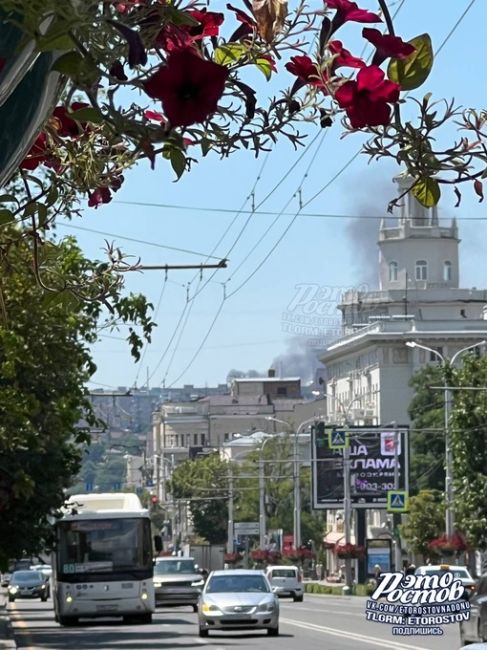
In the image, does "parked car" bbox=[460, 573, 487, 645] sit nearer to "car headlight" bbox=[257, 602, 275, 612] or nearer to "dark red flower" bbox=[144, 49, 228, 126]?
"car headlight" bbox=[257, 602, 275, 612]

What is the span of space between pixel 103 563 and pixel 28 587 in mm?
42218

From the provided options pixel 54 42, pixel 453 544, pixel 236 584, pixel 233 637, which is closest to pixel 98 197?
pixel 54 42

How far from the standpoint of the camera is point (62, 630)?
41.4 m

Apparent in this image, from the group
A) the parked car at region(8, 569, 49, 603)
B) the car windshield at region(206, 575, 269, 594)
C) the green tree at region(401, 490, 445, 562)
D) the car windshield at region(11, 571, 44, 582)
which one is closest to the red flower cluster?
the green tree at region(401, 490, 445, 562)

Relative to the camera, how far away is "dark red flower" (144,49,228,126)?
2.53 meters

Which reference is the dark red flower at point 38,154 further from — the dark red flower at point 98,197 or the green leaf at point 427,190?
the green leaf at point 427,190

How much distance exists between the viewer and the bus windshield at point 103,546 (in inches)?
1599

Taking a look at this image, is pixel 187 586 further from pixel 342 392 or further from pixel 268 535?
pixel 342 392

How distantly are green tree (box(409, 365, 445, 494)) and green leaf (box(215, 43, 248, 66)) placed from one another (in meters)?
105

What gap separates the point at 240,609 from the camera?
35.6 metres

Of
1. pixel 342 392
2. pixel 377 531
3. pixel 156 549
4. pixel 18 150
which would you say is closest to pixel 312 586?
pixel 377 531

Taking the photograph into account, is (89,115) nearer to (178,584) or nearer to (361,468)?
(178,584)

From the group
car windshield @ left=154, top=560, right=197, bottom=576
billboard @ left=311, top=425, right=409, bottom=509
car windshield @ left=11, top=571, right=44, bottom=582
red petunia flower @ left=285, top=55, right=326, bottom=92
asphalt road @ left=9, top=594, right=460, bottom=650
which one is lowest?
asphalt road @ left=9, top=594, right=460, bottom=650

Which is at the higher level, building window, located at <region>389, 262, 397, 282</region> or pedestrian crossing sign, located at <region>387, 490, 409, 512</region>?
building window, located at <region>389, 262, 397, 282</region>
